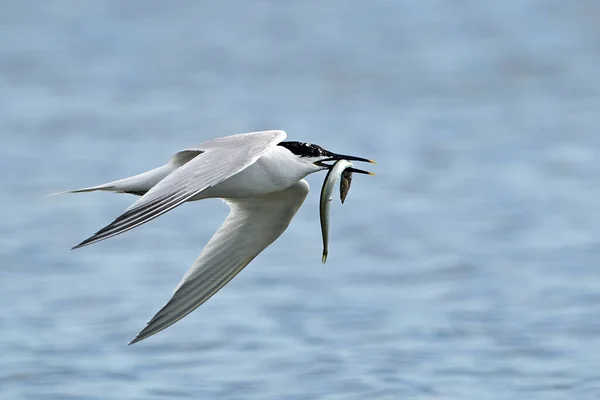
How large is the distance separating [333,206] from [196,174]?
5.76m

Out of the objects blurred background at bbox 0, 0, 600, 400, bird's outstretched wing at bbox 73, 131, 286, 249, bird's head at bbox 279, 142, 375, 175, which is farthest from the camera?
blurred background at bbox 0, 0, 600, 400

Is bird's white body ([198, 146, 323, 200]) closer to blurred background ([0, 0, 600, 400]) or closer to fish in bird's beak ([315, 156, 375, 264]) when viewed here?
fish in bird's beak ([315, 156, 375, 264])

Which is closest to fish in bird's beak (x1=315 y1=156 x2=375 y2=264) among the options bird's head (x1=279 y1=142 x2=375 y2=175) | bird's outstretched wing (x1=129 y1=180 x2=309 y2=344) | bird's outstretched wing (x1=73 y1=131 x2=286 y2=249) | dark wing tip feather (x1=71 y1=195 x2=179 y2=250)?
bird's head (x1=279 y1=142 x2=375 y2=175)

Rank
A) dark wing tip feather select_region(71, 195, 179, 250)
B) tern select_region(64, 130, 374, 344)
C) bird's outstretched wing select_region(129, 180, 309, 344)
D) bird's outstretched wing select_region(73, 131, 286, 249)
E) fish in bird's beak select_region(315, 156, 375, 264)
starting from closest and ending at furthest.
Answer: dark wing tip feather select_region(71, 195, 179, 250) → bird's outstretched wing select_region(73, 131, 286, 249) → tern select_region(64, 130, 374, 344) → fish in bird's beak select_region(315, 156, 375, 264) → bird's outstretched wing select_region(129, 180, 309, 344)

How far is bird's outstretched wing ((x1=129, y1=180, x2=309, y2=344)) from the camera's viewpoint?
7.54m

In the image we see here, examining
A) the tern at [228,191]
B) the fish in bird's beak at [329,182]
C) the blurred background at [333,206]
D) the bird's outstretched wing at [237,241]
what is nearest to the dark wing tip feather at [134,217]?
the tern at [228,191]

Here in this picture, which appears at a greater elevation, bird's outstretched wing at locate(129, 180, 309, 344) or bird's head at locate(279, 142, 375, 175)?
bird's head at locate(279, 142, 375, 175)

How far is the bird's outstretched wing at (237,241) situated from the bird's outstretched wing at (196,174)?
0.55m

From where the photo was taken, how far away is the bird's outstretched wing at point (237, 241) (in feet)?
24.7

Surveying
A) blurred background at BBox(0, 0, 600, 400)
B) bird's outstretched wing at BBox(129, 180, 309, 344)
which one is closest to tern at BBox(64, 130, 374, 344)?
bird's outstretched wing at BBox(129, 180, 309, 344)

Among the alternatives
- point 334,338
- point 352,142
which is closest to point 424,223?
point 352,142

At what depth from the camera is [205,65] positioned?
17.4m

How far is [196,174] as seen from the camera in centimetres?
659

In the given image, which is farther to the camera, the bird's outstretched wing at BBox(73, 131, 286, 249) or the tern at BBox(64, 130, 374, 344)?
the tern at BBox(64, 130, 374, 344)
